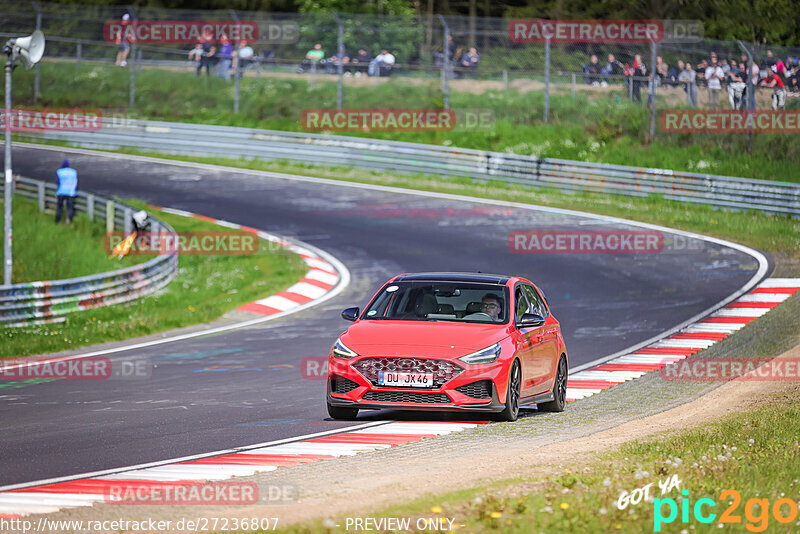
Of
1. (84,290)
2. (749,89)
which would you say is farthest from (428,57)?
(84,290)

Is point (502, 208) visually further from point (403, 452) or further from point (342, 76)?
point (403, 452)

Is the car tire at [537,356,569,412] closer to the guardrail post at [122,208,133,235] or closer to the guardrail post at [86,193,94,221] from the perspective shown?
the guardrail post at [122,208,133,235]

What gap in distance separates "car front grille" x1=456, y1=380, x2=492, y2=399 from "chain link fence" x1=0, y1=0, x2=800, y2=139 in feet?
73.0

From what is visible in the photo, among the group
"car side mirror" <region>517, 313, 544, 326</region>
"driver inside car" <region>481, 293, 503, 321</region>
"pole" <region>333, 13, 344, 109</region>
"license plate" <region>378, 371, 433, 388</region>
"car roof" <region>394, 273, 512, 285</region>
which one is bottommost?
"license plate" <region>378, 371, 433, 388</region>

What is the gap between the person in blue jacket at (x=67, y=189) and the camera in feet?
93.7

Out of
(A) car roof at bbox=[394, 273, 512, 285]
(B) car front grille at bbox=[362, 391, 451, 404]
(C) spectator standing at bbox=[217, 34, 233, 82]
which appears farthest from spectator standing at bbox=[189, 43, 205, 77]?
(B) car front grille at bbox=[362, 391, 451, 404]

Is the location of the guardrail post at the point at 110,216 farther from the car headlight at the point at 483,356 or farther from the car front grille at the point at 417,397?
the car headlight at the point at 483,356

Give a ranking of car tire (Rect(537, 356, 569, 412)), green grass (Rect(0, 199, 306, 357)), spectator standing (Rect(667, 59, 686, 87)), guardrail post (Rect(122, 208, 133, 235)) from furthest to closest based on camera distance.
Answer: spectator standing (Rect(667, 59, 686, 87)) < guardrail post (Rect(122, 208, 133, 235)) < green grass (Rect(0, 199, 306, 357)) < car tire (Rect(537, 356, 569, 412))

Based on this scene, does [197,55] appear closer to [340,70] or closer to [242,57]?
[242,57]

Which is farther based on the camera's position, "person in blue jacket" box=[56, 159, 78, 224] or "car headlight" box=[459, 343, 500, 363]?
"person in blue jacket" box=[56, 159, 78, 224]

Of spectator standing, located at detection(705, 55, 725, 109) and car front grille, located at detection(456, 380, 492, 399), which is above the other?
spectator standing, located at detection(705, 55, 725, 109)

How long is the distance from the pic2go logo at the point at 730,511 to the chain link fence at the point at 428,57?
2535cm

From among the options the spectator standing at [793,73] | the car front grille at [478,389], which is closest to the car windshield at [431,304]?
the car front grille at [478,389]

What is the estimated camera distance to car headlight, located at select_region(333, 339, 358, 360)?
11.1 m
